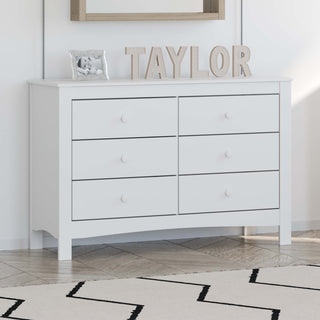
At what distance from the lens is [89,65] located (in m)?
3.81

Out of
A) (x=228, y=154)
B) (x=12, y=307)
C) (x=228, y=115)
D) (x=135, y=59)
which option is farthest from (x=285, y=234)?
(x=12, y=307)

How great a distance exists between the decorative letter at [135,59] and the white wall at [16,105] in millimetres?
403

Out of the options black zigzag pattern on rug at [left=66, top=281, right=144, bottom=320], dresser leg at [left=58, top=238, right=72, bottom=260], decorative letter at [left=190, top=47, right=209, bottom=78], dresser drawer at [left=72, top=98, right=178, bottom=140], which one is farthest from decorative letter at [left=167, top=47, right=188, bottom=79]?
black zigzag pattern on rug at [left=66, top=281, right=144, bottom=320]

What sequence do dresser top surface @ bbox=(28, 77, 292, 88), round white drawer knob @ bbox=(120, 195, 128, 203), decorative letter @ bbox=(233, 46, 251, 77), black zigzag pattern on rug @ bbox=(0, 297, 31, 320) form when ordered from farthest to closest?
decorative letter @ bbox=(233, 46, 251, 77) → round white drawer knob @ bbox=(120, 195, 128, 203) → dresser top surface @ bbox=(28, 77, 292, 88) → black zigzag pattern on rug @ bbox=(0, 297, 31, 320)

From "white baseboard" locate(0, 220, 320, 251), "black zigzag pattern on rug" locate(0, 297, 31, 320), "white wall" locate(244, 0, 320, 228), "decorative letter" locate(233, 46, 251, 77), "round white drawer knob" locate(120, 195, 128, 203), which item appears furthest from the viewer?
"white wall" locate(244, 0, 320, 228)

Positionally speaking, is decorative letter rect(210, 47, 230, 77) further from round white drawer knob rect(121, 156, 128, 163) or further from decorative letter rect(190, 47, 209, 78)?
round white drawer knob rect(121, 156, 128, 163)

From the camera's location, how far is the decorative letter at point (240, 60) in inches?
158

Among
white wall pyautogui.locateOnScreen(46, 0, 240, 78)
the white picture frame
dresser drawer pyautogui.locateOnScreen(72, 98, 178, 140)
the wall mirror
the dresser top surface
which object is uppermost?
the wall mirror

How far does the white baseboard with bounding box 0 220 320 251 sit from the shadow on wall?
0.18 ft

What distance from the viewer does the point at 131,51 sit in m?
3.85

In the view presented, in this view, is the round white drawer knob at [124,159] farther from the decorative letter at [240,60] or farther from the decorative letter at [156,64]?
the decorative letter at [240,60]

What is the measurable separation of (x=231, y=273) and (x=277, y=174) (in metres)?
0.67

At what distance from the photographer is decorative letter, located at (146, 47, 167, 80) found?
3.86 meters

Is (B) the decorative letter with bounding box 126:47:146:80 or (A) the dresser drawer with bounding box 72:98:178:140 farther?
(B) the decorative letter with bounding box 126:47:146:80
